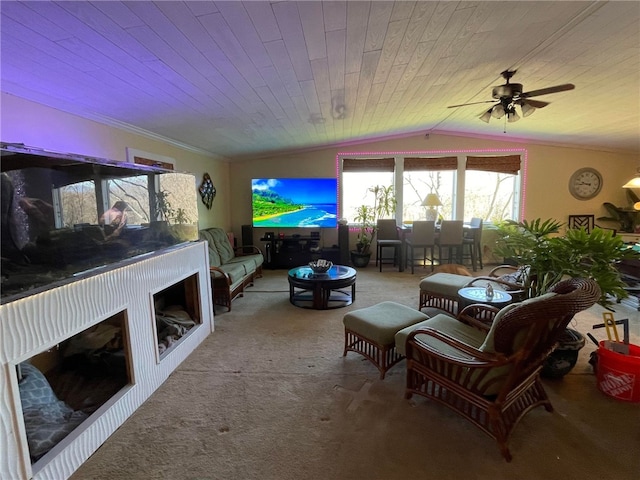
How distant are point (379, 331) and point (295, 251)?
12.2 feet

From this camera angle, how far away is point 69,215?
1.72 metres

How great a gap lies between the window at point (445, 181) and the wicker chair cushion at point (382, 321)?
13.0 feet

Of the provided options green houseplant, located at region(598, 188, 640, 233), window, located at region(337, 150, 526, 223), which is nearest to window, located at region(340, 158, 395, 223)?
window, located at region(337, 150, 526, 223)

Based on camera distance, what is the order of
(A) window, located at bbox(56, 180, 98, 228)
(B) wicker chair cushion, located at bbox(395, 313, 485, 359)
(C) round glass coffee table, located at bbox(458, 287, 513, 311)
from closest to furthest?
(A) window, located at bbox(56, 180, 98, 228), (B) wicker chair cushion, located at bbox(395, 313, 485, 359), (C) round glass coffee table, located at bbox(458, 287, 513, 311)

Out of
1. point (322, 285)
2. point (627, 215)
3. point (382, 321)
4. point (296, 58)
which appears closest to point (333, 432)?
point (382, 321)

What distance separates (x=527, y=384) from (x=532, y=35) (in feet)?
8.04

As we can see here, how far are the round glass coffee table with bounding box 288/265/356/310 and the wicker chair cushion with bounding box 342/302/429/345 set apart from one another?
3.25 feet

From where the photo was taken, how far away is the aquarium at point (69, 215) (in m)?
1.40

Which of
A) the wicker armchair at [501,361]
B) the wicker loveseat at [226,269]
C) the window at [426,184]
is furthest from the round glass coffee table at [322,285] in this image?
the window at [426,184]

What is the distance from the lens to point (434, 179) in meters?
6.26

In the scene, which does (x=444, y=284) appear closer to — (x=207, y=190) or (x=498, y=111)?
(x=498, y=111)

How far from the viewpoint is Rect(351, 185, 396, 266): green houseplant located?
6.16 m

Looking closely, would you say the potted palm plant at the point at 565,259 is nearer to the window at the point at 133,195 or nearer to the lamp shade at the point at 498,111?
the lamp shade at the point at 498,111

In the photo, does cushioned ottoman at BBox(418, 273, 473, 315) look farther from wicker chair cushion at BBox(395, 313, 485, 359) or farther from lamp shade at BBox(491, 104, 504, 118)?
lamp shade at BBox(491, 104, 504, 118)
